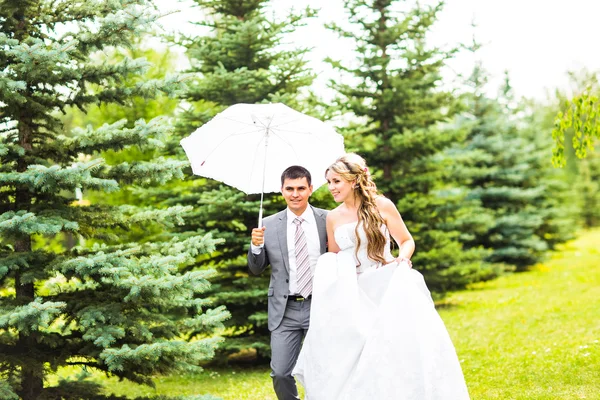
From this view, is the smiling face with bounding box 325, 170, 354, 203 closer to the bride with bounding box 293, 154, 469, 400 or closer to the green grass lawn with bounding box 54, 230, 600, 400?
the bride with bounding box 293, 154, 469, 400

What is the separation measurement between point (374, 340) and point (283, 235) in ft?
3.76

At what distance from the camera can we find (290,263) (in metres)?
5.37

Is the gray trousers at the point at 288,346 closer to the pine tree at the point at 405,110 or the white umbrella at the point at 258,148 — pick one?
the white umbrella at the point at 258,148

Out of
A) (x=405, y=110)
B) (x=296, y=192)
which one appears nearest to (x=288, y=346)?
(x=296, y=192)

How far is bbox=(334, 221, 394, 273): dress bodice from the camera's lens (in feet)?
16.9

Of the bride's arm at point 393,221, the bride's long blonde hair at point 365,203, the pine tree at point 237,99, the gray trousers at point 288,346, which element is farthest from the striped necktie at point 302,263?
the pine tree at point 237,99

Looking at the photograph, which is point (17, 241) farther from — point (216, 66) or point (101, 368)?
point (216, 66)

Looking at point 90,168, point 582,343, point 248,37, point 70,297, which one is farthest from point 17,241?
point 582,343

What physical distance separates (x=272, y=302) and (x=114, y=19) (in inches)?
108

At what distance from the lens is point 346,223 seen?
523cm

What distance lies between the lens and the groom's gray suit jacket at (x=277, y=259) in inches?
208

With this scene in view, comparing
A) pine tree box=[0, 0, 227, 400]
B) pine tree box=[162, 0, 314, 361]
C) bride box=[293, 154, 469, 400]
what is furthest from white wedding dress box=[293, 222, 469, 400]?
pine tree box=[162, 0, 314, 361]

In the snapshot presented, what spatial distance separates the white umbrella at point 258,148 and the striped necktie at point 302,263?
0.46 meters

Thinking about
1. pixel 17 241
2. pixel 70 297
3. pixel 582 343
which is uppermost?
pixel 17 241
